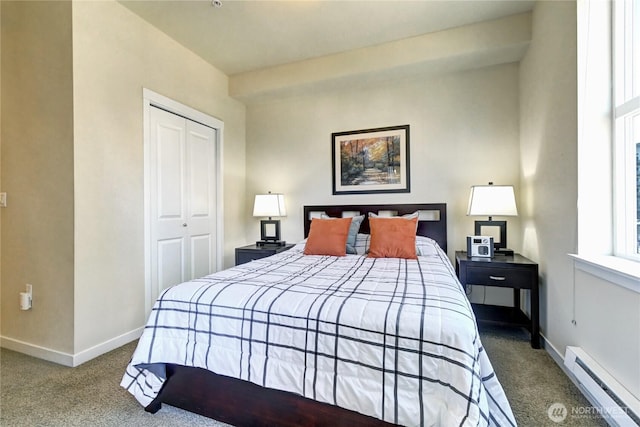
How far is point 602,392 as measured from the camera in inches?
58.2

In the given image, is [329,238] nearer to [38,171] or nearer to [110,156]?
[110,156]

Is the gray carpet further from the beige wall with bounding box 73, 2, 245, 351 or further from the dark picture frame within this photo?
the dark picture frame

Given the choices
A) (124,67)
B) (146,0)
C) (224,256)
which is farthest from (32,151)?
(224,256)

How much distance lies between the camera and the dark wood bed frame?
4.13ft

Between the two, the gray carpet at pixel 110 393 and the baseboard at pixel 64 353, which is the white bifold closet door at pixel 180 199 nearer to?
the baseboard at pixel 64 353

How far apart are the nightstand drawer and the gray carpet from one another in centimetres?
49

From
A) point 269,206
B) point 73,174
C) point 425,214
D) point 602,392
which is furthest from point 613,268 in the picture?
point 73,174

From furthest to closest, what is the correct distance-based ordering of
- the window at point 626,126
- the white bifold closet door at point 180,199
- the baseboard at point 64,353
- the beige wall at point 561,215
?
the white bifold closet door at point 180,199 → the baseboard at point 64,353 → the window at point 626,126 → the beige wall at point 561,215

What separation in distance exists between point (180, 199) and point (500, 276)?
3119mm

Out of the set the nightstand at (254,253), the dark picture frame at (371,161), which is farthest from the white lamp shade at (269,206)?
the dark picture frame at (371,161)

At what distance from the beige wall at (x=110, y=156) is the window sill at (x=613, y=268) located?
3292 millimetres

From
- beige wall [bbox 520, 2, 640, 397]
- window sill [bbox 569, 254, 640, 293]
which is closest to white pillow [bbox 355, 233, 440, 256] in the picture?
beige wall [bbox 520, 2, 640, 397]

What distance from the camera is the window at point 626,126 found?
5.26ft

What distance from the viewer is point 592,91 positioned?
1.79 meters
